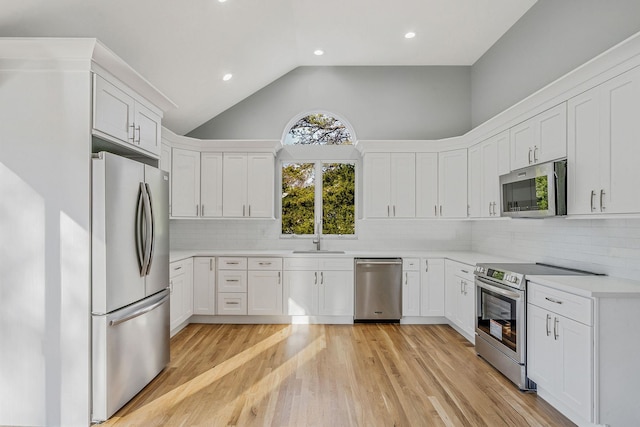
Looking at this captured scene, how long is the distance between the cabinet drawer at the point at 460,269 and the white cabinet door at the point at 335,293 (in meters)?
1.24

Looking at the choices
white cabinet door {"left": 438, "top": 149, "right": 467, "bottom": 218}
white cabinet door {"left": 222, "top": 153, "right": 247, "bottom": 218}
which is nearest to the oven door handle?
white cabinet door {"left": 438, "top": 149, "right": 467, "bottom": 218}

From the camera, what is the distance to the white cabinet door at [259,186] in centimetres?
484

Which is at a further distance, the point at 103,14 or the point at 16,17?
the point at 103,14

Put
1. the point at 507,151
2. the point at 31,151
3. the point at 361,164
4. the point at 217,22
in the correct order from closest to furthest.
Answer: the point at 31,151 → the point at 217,22 → the point at 507,151 → the point at 361,164

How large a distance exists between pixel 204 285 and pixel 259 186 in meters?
1.49

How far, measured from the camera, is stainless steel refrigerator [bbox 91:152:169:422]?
2.30 metres

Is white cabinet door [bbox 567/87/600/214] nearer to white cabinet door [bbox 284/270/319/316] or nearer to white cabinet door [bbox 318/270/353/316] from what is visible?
white cabinet door [bbox 318/270/353/316]

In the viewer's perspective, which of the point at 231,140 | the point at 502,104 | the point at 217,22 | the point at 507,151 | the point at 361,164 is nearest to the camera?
the point at 217,22

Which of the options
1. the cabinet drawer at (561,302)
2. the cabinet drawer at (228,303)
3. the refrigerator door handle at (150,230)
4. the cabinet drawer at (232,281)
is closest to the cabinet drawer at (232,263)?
the cabinet drawer at (232,281)

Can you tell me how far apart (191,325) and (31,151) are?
290cm

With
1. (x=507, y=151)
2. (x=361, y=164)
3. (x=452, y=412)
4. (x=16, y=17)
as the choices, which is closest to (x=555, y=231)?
(x=507, y=151)

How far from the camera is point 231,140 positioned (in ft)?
15.9

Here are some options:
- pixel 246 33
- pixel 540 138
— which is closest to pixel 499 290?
pixel 540 138

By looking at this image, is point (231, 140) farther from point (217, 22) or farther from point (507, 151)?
point (507, 151)
